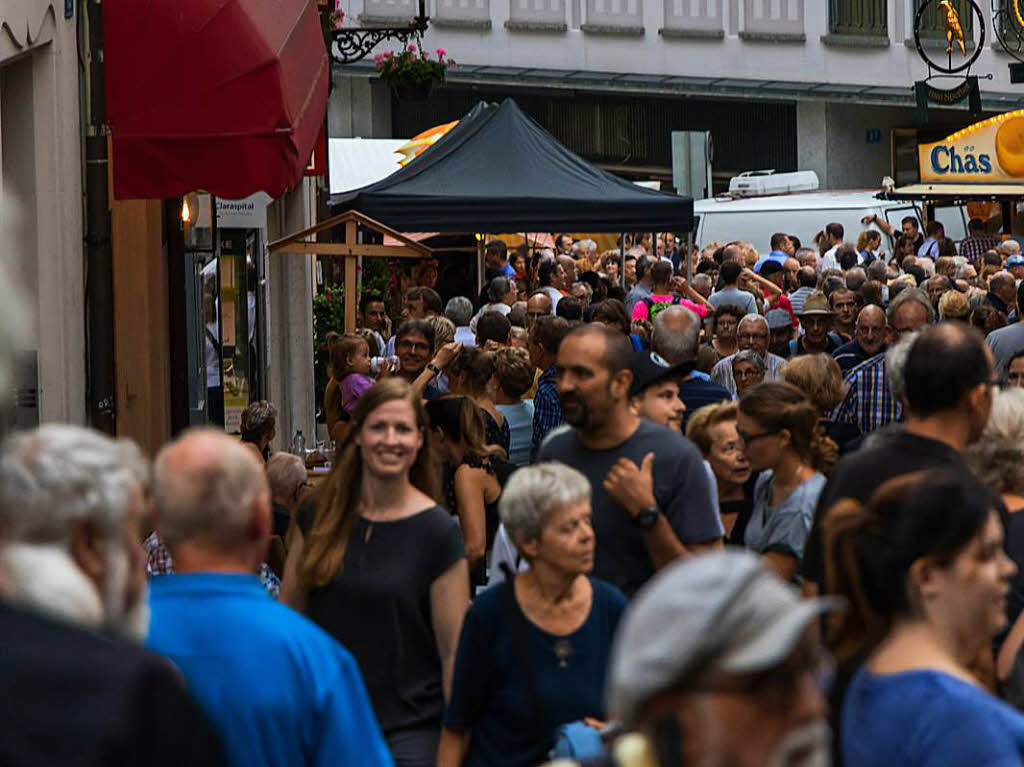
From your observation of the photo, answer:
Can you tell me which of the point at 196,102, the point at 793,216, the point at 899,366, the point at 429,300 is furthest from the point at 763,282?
the point at 899,366

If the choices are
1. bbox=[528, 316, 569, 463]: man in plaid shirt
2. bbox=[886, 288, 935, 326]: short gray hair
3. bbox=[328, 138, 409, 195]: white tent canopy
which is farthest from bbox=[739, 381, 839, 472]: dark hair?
bbox=[328, 138, 409, 195]: white tent canopy

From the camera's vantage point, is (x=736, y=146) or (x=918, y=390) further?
(x=736, y=146)

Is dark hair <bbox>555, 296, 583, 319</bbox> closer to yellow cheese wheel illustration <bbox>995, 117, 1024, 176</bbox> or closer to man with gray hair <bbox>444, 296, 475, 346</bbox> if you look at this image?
man with gray hair <bbox>444, 296, 475, 346</bbox>

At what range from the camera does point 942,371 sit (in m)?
5.19

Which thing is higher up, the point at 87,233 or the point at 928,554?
the point at 87,233

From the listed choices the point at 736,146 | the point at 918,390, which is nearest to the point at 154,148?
the point at 918,390

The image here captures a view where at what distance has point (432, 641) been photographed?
561cm

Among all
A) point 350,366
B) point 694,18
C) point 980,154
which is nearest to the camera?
point 350,366

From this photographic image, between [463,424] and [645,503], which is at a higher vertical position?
[463,424]

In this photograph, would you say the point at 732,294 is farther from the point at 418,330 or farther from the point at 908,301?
the point at 418,330

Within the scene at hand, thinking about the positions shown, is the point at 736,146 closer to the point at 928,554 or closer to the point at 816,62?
the point at 816,62

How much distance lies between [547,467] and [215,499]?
5.27 feet

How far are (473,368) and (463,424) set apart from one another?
124 cm

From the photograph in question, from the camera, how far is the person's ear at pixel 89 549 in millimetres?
3338
